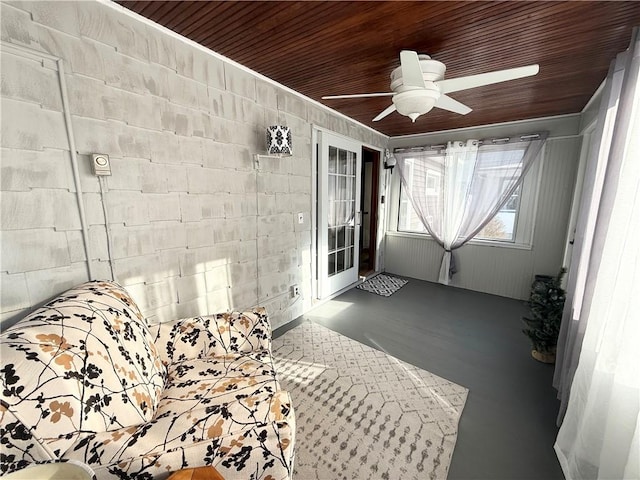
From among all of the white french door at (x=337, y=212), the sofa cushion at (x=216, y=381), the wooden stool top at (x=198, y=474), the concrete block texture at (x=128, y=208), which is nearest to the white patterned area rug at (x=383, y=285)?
the white french door at (x=337, y=212)

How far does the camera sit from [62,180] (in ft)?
4.45

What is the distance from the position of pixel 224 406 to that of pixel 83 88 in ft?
5.78

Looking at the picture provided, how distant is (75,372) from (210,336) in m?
0.79

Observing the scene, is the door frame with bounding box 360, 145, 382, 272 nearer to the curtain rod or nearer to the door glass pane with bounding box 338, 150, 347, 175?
the curtain rod

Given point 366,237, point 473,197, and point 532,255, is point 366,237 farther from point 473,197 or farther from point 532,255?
point 532,255

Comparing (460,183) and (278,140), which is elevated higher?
(278,140)

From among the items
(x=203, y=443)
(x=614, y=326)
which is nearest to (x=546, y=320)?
(x=614, y=326)

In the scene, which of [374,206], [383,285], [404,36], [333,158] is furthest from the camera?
[374,206]

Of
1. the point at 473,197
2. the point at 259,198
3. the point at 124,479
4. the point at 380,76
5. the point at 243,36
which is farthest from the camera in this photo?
the point at 473,197

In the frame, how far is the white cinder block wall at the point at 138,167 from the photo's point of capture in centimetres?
125

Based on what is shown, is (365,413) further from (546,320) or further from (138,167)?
(138,167)

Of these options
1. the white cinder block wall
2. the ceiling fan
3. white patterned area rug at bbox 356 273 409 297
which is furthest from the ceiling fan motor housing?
white patterned area rug at bbox 356 273 409 297

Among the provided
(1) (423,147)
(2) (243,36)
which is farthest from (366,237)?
(2) (243,36)

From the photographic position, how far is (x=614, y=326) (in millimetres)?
1251
